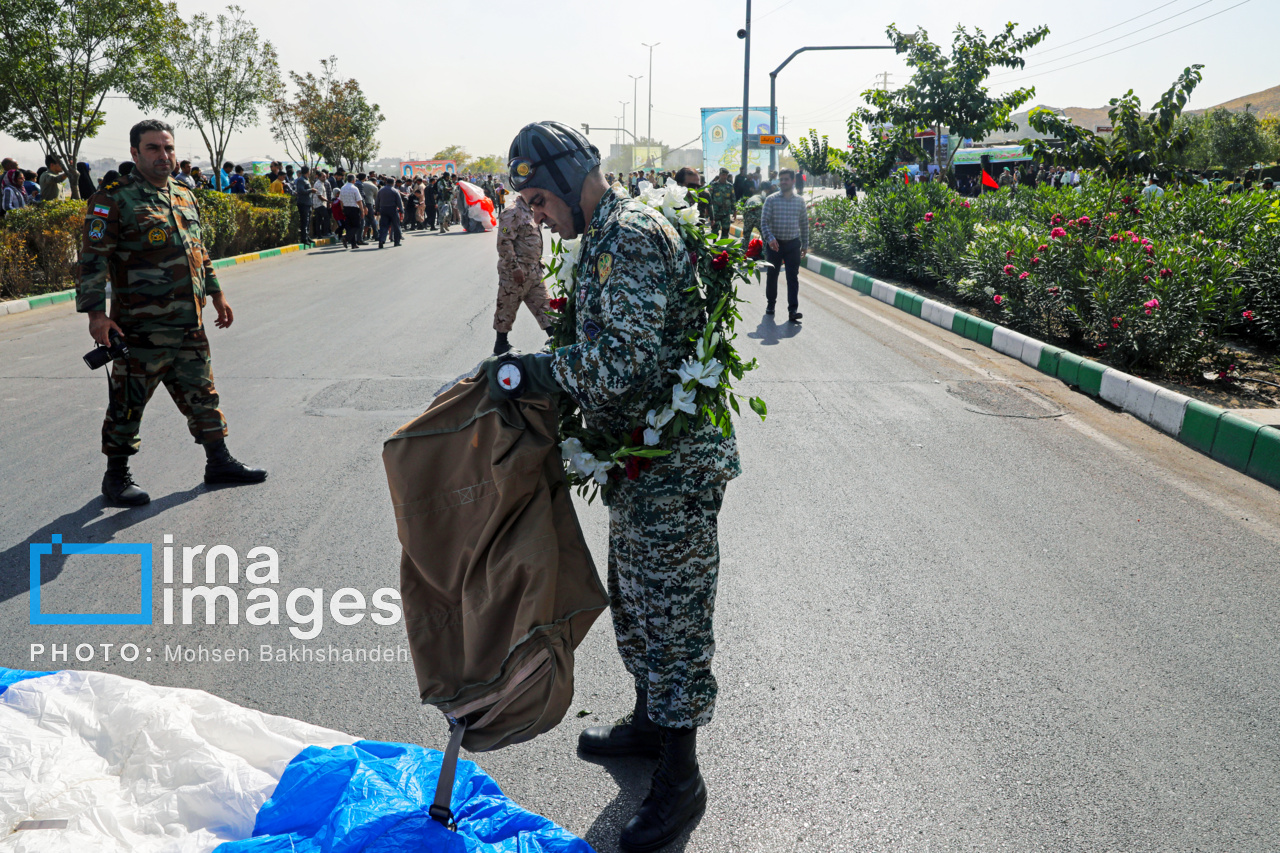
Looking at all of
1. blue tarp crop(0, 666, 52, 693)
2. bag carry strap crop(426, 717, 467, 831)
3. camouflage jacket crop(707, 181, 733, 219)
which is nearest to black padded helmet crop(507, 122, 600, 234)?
bag carry strap crop(426, 717, 467, 831)

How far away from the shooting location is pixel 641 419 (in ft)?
7.39

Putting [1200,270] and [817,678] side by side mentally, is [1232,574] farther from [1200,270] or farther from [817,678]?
[1200,270]

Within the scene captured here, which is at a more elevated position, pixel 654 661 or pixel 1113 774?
pixel 654 661

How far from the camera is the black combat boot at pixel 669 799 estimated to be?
231cm

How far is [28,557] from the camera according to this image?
12.8 ft

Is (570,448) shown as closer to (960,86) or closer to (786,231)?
(786,231)

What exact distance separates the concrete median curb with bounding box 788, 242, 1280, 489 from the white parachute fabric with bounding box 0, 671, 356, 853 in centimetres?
579

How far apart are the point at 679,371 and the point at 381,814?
4.20 ft

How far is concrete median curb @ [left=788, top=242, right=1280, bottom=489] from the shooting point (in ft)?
18.2

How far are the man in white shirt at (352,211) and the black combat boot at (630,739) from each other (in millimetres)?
21091

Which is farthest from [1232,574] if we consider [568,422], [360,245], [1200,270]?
[360,245]

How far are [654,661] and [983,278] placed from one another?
10.1 metres

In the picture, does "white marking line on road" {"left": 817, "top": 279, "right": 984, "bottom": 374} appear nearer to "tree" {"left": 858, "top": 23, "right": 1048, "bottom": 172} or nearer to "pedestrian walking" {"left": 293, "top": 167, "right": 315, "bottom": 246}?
"tree" {"left": 858, "top": 23, "right": 1048, "bottom": 172}

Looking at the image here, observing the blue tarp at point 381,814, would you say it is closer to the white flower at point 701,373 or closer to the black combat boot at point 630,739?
the black combat boot at point 630,739
